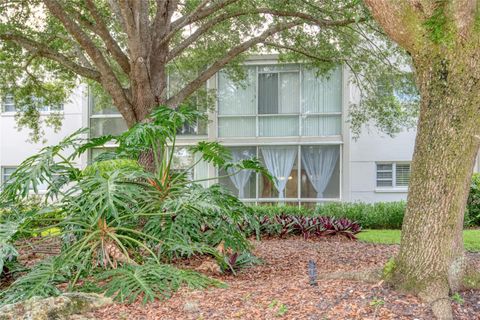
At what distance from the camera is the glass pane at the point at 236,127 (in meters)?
17.2

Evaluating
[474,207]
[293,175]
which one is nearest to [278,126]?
[293,175]

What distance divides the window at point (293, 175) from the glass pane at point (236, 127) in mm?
523

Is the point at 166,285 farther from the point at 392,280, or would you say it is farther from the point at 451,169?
the point at 451,169

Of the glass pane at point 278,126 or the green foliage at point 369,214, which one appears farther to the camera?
the glass pane at point 278,126

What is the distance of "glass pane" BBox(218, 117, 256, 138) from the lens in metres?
17.2

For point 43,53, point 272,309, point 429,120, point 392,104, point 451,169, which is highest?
point 43,53

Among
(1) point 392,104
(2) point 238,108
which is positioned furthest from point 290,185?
(1) point 392,104

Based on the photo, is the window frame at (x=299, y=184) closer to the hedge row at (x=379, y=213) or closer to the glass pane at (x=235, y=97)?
the glass pane at (x=235, y=97)

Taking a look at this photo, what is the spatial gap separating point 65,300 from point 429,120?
3622mm

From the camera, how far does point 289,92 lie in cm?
1703

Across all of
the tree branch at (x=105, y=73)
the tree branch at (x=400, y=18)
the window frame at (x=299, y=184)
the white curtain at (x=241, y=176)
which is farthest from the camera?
the white curtain at (x=241, y=176)

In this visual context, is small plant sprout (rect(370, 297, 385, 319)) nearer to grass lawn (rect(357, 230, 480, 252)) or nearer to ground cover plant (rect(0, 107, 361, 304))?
ground cover plant (rect(0, 107, 361, 304))

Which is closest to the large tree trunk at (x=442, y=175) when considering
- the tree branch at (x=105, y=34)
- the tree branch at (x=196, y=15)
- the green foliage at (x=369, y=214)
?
the tree branch at (x=196, y=15)

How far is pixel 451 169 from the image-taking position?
4344mm
